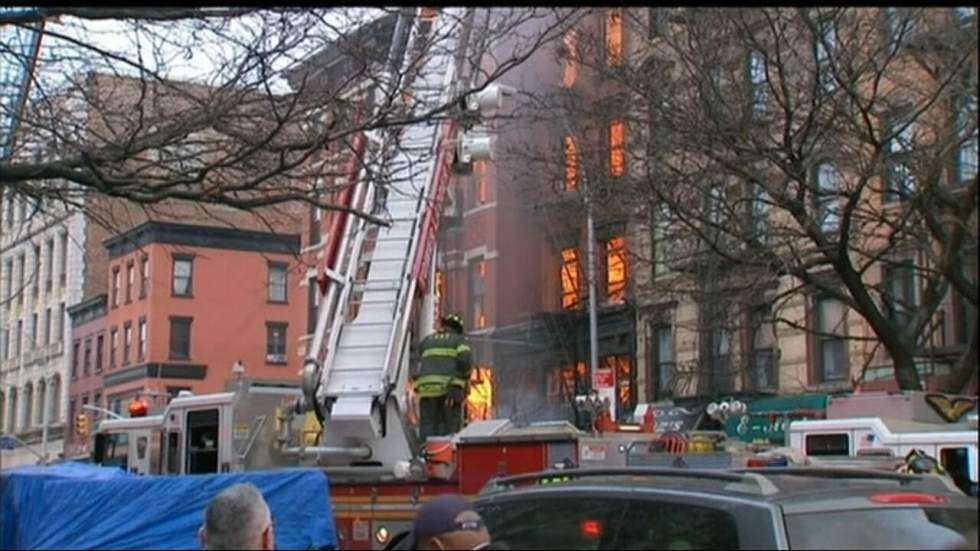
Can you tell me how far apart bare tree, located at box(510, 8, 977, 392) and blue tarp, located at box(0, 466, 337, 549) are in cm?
526

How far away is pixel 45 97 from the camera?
9.75 meters

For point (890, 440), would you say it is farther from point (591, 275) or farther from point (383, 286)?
point (591, 275)

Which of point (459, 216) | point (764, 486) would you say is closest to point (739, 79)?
point (459, 216)

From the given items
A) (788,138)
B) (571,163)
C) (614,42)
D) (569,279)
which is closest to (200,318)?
(569,279)

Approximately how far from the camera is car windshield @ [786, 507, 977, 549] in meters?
4.77

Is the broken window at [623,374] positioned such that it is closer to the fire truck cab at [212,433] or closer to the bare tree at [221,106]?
the fire truck cab at [212,433]

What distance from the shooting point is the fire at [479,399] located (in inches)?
572

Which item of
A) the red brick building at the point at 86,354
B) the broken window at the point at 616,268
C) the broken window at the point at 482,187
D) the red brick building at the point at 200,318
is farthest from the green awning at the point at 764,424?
the red brick building at the point at 86,354

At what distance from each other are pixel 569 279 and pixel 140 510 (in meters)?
16.9

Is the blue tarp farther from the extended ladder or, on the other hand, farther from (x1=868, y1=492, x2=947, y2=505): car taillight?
(x1=868, y1=492, x2=947, y2=505): car taillight

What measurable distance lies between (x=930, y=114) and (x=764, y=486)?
10.6 m

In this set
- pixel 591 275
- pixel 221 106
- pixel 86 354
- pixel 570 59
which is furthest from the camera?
pixel 86 354

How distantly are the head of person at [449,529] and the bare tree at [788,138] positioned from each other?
8.76m

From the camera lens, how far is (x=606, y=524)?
5328 mm
